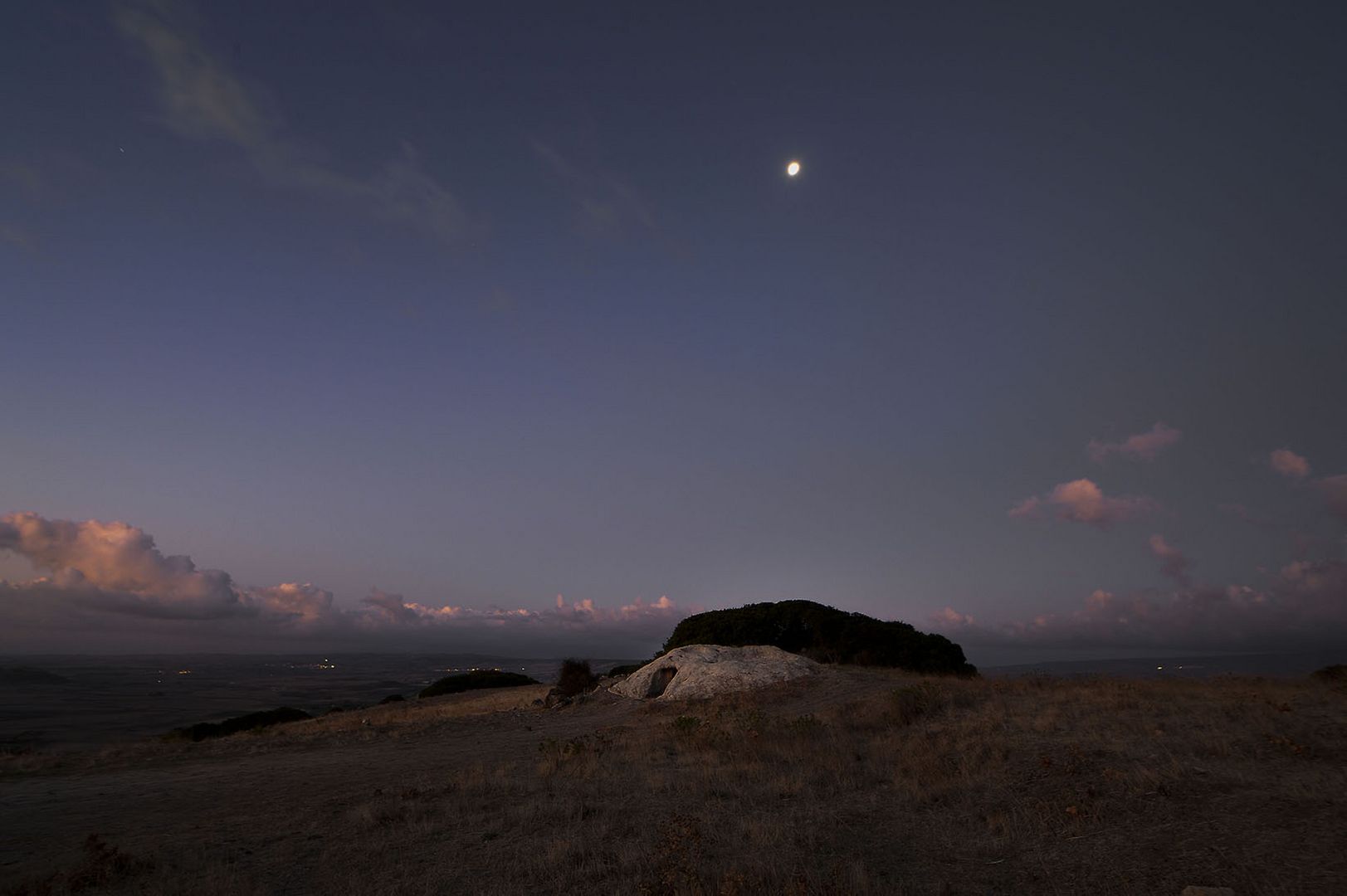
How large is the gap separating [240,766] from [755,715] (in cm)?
1493

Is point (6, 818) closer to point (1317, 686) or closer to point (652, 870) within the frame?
point (652, 870)

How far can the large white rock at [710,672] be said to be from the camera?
31.1 meters

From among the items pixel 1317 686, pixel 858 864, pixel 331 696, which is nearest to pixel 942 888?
pixel 858 864

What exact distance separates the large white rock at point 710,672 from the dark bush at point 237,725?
64.7 ft

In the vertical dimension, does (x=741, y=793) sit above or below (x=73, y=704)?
above

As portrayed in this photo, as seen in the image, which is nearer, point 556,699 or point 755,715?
point 755,715

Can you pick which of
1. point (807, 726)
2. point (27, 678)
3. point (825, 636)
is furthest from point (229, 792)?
point (27, 678)

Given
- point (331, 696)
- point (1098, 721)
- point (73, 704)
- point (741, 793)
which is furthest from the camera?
point (331, 696)

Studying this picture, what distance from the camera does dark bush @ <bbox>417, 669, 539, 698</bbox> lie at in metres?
47.9

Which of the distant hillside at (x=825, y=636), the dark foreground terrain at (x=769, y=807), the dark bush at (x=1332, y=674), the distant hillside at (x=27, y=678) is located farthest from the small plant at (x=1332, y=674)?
the distant hillside at (x=27, y=678)

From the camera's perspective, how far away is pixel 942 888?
8.04m

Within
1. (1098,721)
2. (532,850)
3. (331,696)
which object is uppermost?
(1098,721)

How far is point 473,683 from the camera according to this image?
50.2m

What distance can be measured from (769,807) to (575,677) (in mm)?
28793
